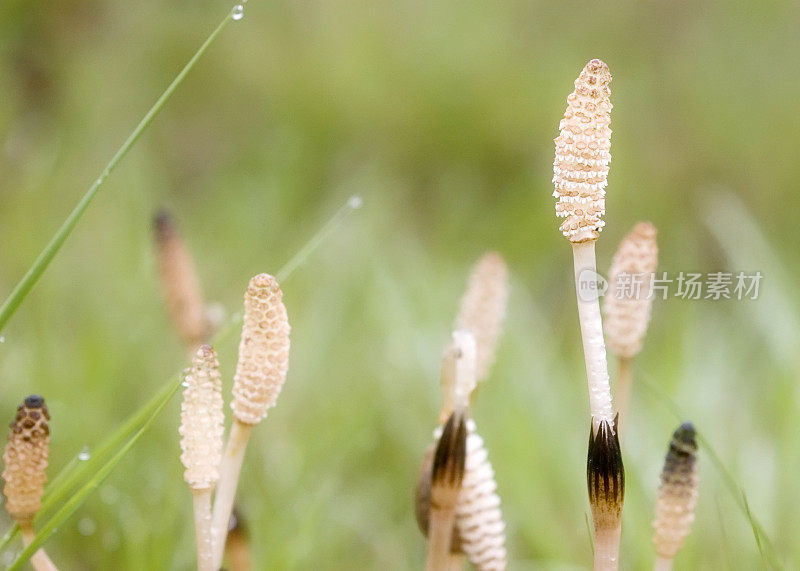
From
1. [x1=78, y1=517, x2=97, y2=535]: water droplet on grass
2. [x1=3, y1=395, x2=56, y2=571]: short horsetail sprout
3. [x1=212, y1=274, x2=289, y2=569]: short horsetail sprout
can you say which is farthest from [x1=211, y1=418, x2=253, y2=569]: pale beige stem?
[x1=78, y1=517, x2=97, y2=535]: water droplet on grass

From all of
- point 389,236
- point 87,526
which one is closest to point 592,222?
point 87,526

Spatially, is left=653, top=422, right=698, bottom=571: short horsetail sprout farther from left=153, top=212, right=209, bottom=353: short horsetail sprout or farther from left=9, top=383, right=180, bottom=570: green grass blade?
left=153, top=212, right=209, bottom=353: short horsetail sprout

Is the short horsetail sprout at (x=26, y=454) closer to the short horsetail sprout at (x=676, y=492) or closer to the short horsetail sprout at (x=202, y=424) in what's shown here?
the short horsetail sprout at (x=202, y=424)

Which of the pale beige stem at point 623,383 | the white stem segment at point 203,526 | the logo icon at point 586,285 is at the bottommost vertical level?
the white stem segment at point 203,526

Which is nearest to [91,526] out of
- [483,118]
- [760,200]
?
[483,118]

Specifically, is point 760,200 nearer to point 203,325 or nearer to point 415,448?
point 415,448

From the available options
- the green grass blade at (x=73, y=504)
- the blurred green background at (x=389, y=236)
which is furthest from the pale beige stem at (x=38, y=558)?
the blurred green background at (x=389, y=236)

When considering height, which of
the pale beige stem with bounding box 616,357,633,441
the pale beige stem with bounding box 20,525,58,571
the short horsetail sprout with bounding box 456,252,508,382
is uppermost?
the short horsetail sprout with bounding box 456,252,508,382
